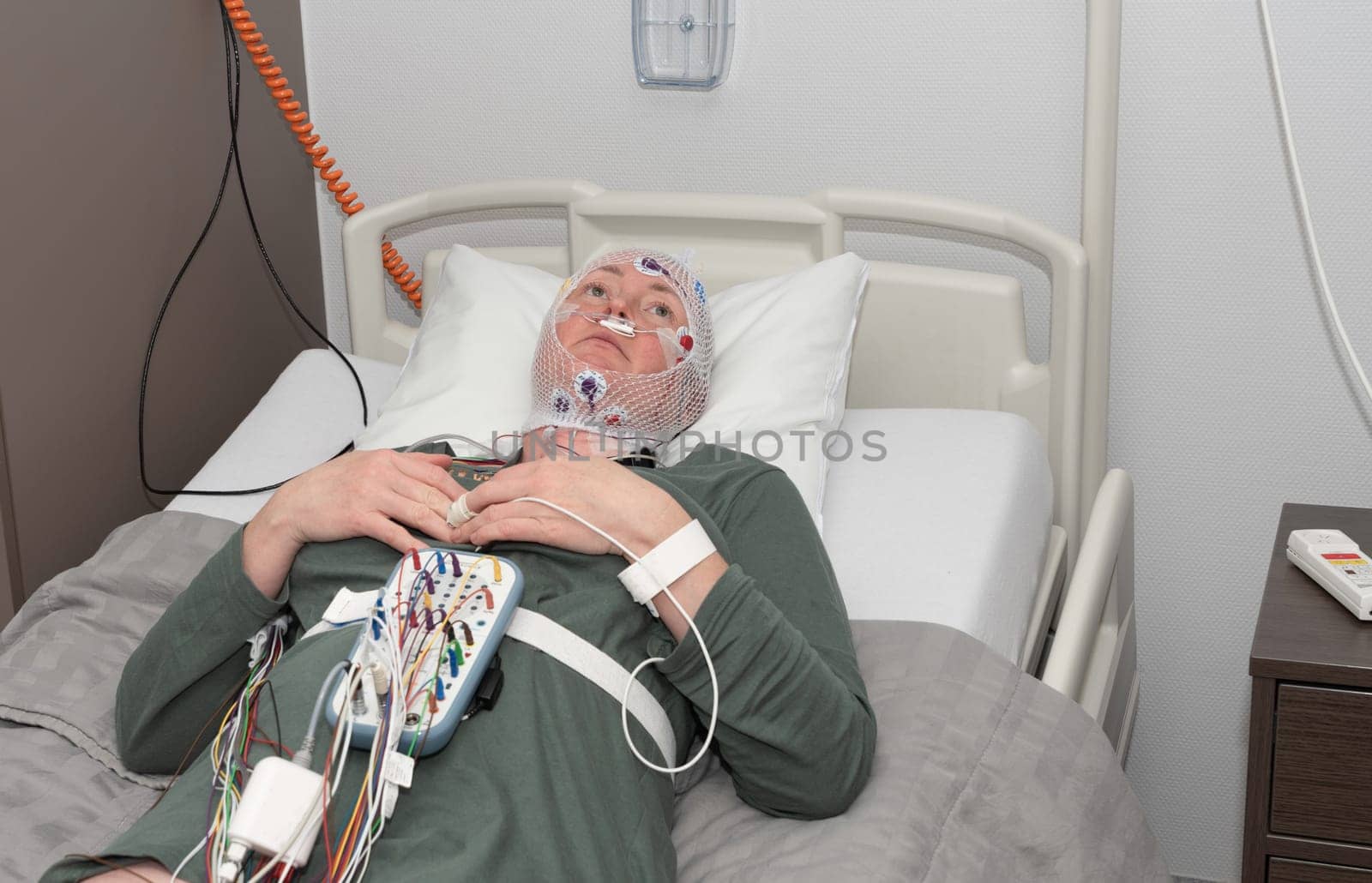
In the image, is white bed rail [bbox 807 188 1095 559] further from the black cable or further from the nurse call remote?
the black cable

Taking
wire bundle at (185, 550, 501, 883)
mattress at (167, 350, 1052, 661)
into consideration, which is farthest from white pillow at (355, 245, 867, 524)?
wire bundle at (185, 550, 501, 883)

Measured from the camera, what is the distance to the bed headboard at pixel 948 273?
6.35ft

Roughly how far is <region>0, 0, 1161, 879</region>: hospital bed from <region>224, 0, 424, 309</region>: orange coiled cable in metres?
0.07

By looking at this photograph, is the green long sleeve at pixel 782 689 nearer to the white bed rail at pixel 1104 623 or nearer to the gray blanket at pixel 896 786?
the gray blanket at pixel 896 786

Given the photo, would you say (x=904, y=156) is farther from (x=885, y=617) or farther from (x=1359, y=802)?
(x=1359, y=802)

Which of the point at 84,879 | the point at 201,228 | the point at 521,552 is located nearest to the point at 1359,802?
the point at 521,552

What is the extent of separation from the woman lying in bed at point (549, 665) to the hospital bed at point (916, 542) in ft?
0.30

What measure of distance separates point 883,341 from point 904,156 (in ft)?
1.03

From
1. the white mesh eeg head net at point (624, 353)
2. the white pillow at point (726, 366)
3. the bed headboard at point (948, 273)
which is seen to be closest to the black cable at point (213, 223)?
the white pillow at point (726, 366)

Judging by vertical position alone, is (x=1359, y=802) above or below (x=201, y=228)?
below

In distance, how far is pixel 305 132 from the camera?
2379 mm

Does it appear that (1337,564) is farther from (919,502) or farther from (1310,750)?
(919,502)

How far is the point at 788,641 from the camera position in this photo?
1262 mm

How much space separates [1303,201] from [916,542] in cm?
78
